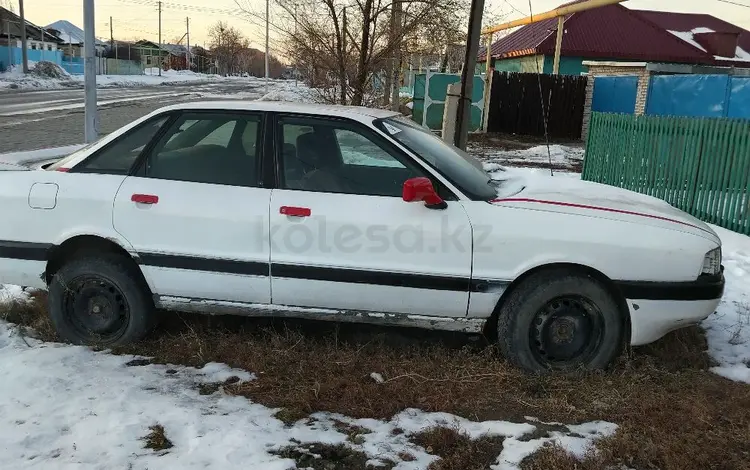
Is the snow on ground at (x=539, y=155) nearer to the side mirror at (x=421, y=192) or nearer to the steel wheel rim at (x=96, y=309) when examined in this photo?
the side mirror at (x=421, y=192)

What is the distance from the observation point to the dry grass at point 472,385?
3043 mm

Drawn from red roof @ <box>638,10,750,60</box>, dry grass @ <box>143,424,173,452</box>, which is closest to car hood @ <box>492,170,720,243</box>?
dry grass @ <box>143,424,173,452</box>

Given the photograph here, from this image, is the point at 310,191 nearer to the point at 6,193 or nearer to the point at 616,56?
the point at 6,193

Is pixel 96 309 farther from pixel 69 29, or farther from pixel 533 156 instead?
pixel 69 29

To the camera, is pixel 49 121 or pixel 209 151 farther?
pixel 49 121

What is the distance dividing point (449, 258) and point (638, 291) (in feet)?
3.53

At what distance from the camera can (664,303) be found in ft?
11.9

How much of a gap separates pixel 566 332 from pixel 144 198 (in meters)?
2.65

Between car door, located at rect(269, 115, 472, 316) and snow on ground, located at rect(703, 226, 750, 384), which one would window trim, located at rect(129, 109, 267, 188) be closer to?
car door, located at rect(269, 115, 472, 316)

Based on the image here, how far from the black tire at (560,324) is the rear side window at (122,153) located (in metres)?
2.46

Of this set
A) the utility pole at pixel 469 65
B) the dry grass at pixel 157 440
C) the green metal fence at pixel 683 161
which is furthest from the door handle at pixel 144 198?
the green metal fence at pixel 683 161

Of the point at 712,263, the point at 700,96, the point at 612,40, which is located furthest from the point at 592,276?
the point at 612,40

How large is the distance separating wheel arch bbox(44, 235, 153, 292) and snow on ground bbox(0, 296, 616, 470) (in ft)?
2.01

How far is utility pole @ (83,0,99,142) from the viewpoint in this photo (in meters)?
6.90
